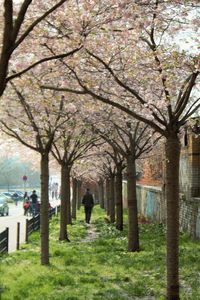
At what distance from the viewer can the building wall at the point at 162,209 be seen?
17.8 meters

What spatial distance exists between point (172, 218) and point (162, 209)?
17.4 metres

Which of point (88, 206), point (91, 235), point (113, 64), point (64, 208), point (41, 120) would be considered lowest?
point (91, 235)

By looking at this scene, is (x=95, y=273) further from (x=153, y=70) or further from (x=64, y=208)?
(x=64, y=208)

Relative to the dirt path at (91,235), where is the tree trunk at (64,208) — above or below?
above

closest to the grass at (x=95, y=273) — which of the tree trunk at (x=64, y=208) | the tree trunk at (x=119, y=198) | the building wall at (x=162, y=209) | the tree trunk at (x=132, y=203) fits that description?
the tree trunk at (x=132, y=203)

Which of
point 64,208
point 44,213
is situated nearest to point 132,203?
point 44,213

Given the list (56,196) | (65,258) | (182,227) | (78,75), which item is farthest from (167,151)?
(56,196)

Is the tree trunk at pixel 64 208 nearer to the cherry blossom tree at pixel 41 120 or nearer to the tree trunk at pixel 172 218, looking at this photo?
the cherry blossom tree at pixel 41 120

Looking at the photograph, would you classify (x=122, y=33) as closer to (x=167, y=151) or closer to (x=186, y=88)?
(x=186, y=88)

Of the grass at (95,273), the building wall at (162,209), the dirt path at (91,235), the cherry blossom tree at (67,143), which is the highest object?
the cherry blossom tree at (67,143)

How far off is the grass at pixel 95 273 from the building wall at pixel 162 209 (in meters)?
1.69

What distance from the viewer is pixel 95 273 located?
10.9 meters

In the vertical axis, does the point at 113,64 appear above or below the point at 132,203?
above

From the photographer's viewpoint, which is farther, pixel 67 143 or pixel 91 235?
pixel 91 235
